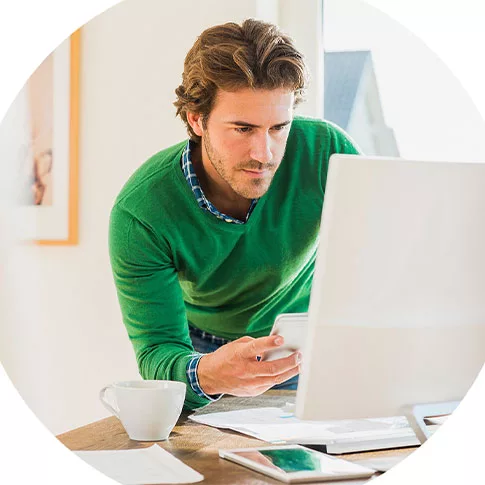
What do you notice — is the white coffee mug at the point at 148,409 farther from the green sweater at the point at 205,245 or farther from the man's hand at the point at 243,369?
the green sweater at the point at 205,245

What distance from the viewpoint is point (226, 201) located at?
172 centimetres

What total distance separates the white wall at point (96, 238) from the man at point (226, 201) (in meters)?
0.78

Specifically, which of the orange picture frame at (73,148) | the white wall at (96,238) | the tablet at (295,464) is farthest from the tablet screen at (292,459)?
the orange picture frame at (73,148)

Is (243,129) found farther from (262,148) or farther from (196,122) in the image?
(196,122)

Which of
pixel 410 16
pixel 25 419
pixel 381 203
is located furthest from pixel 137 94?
pixel 381 203

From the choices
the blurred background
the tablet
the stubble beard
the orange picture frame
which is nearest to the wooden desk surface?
the tablet

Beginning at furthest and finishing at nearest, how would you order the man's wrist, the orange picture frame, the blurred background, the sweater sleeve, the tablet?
the orange picture frame
the blurred background
the sweater sleeve
the man's wrist
the tablet

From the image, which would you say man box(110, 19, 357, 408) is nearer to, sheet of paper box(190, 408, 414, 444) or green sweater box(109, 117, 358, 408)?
green sweater box(109, 117, 358, 408)

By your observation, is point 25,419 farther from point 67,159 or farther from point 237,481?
point 67,159

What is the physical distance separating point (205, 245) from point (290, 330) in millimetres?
543

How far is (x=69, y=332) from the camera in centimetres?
277

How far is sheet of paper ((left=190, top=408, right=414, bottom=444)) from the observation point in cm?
115

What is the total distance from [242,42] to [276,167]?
293 mm

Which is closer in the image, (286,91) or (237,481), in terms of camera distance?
(237,481)
